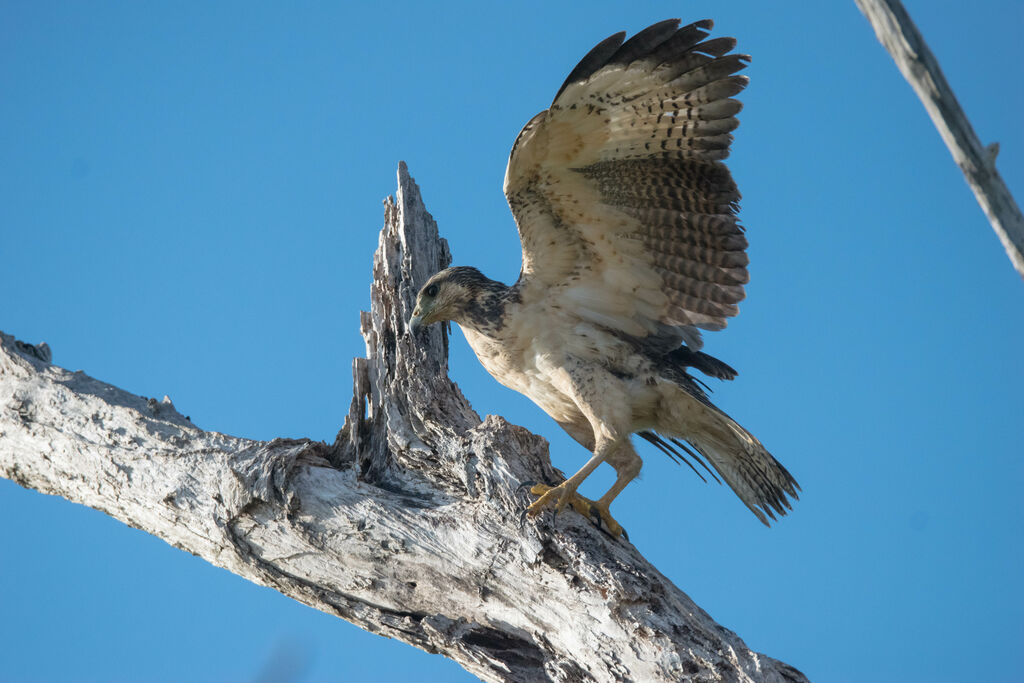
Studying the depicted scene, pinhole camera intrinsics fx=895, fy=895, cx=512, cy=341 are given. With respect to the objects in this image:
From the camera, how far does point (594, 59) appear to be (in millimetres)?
3727

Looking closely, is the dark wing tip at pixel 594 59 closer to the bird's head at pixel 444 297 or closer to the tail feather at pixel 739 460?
the bird's head at pixel 444 297

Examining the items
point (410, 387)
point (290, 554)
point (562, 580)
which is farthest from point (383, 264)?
point (562, 580)

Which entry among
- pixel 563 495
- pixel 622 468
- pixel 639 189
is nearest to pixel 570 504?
pixel 563 495

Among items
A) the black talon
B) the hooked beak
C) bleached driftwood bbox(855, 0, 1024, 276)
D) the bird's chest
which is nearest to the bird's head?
the hooked beak

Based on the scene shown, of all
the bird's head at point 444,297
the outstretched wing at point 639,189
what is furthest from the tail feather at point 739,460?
the bird's head at point 444,297

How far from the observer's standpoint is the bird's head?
446 cm

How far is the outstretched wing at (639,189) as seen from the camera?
382 cm

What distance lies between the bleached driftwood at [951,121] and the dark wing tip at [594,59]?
1734mm

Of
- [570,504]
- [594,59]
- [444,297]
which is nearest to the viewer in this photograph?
[594,59]

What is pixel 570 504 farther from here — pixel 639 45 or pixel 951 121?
pixel 951 121

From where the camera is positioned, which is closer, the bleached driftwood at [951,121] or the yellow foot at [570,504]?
the bleached driftwood at [951,121]

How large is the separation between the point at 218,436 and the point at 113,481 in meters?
0.51

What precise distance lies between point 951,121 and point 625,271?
92.8 inches

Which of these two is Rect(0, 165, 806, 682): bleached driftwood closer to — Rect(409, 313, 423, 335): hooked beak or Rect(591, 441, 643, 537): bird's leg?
Rect(409, 313, 423, 335): hooked beak
